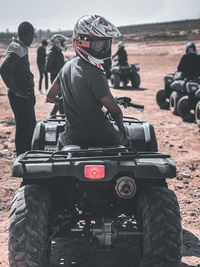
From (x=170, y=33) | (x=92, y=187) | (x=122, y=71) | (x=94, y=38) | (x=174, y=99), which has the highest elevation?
(x=94, y=38)

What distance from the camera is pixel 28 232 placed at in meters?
2.96

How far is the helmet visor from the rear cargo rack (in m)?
0.81

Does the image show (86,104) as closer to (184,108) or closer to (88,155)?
(88,155)

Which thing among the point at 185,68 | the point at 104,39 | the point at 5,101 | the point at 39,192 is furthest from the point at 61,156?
the point at 5,101

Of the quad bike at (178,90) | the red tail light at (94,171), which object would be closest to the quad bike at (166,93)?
the quad bike at (178,90)

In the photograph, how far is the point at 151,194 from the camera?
3.17 m

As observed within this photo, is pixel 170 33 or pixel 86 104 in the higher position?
pixel 170 33

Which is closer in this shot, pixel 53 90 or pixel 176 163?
pixel 53 90

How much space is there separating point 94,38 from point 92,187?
114 cm

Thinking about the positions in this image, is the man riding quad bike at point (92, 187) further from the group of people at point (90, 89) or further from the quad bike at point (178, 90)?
the quad bike at point (178, 90)

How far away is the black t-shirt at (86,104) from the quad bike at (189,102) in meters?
6.47

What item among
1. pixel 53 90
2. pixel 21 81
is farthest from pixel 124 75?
pixel 53 90

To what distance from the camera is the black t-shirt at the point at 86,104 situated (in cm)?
328

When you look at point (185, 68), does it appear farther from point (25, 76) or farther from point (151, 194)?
point (151, 194)
